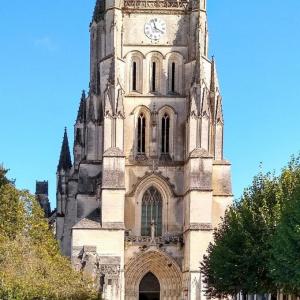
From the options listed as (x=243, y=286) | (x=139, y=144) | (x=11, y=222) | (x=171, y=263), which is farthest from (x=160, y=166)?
(x=243, y=286)

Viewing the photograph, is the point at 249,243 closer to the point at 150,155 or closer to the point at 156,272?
the point at 156,272

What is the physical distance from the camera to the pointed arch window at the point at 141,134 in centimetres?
7906

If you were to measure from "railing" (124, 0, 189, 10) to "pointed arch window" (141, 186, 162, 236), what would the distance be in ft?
51.4

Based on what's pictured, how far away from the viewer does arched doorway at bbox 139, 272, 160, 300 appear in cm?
7900

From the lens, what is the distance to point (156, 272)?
78000mm

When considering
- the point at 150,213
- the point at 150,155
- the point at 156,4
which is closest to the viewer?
the point at 150,213

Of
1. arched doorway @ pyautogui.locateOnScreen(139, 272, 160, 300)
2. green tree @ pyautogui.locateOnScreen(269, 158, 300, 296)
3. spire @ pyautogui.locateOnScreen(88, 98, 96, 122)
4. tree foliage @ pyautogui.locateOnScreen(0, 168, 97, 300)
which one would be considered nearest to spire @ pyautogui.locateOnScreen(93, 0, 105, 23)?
spire @ pyautogui.locateOnScreen(88, 98, 96, 122)

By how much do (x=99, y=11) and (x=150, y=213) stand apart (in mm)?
18986

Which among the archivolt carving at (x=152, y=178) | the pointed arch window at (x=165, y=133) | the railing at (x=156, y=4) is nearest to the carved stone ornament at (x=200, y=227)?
the archivolt carving at (x=152, y=178)

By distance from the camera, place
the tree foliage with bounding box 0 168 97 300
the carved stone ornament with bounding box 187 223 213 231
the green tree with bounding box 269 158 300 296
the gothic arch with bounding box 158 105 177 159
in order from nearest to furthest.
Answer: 1. the green tree with bounding box 269 158 300 296
2. the tree foliage with bounding box 0 168 97 300
3. the carved stone ornament with bounding box 187 223 213 231
4. the gothic arch with bounding box 158 105 177 159

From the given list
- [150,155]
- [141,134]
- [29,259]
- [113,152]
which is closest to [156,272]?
[150,155]

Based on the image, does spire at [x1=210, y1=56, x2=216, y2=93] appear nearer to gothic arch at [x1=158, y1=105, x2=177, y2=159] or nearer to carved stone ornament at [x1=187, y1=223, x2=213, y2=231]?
gothic arch at [x1=158, y1=105, x2=177, y2=159]

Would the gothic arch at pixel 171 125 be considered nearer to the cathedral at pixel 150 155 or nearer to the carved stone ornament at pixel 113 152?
the cathedral at pixel 150 155

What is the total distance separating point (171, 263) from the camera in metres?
76.9
